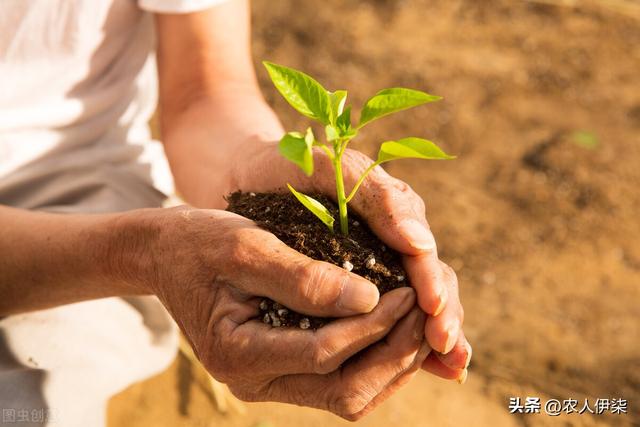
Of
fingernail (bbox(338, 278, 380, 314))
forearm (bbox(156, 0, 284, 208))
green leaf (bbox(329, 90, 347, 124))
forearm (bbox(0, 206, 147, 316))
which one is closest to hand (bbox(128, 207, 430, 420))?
fingernail (bbox(338, 278, 380, 314))

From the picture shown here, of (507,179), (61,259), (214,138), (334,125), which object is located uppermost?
(334,125)

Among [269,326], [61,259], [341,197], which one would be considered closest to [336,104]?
[341,197]

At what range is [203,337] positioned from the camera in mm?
1241

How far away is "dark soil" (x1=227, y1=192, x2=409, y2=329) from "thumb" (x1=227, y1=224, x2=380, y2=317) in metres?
0.03

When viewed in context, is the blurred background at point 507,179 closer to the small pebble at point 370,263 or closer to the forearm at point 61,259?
the forearm at point 61,259

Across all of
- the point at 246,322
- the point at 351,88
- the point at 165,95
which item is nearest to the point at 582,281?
the point at 351,88

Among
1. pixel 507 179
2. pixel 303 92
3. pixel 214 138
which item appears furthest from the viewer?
pixel 507 179

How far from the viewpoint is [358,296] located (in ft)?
3.71

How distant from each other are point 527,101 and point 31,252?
10.1 ft

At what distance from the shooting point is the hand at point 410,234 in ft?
3.87

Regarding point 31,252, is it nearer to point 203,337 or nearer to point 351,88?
point 203,337

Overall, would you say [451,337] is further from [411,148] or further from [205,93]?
[205,93]

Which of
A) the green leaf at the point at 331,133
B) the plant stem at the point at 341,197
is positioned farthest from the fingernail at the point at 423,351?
the green leaf at the point at 331,133

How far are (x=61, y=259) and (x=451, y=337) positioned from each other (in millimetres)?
748
